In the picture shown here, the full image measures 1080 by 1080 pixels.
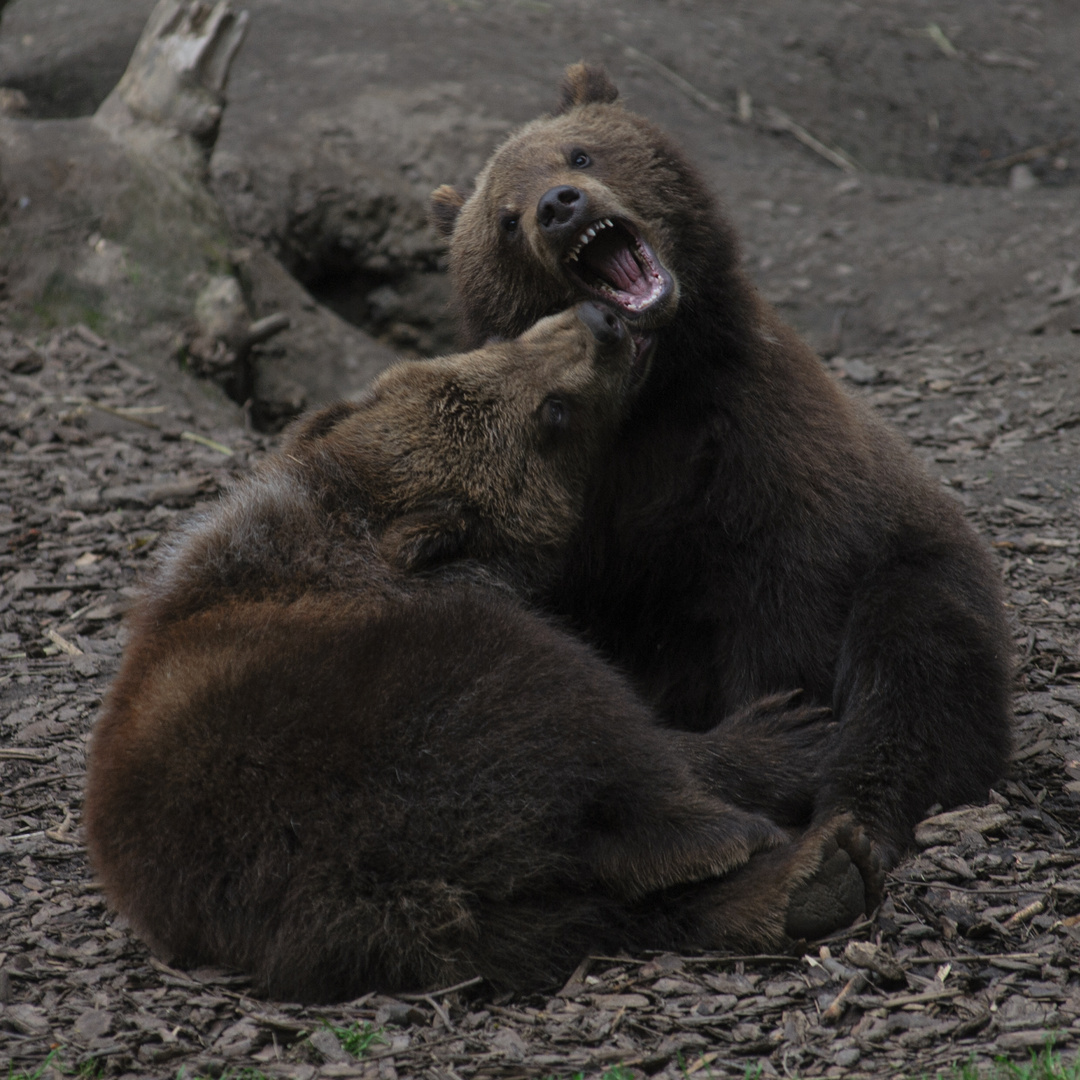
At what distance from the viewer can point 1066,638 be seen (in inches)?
264

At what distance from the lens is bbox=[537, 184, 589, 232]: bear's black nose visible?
547 cm

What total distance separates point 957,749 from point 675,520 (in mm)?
1441

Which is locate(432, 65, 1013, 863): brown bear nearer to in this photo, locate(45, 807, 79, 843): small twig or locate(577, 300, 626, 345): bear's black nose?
locate(577, 300, 626, 345): bear's black nose

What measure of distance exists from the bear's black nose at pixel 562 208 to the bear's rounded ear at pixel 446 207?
1.28 metres

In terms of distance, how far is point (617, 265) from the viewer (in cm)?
578

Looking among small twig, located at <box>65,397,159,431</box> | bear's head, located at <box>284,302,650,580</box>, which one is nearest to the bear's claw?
bear's head, located at <box>284,302,650,580</box>

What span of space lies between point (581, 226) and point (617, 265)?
335mm

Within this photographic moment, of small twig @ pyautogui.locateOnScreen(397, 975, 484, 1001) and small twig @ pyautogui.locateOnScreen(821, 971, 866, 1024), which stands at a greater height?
small twig @ pyautogui.locateOnScreen(821, 971, 866, 1024)

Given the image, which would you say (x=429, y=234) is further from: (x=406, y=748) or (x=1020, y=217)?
(x=406, y=748)

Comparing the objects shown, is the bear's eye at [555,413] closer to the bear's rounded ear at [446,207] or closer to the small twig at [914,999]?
the bear's rounded ear at [446,207]

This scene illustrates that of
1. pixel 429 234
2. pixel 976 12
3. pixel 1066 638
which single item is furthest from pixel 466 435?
pixel 976 12

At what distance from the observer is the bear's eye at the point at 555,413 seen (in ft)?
17.3

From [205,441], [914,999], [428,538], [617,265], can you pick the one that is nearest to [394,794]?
[428,538]

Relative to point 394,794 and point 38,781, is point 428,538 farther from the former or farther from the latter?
point 38,781
